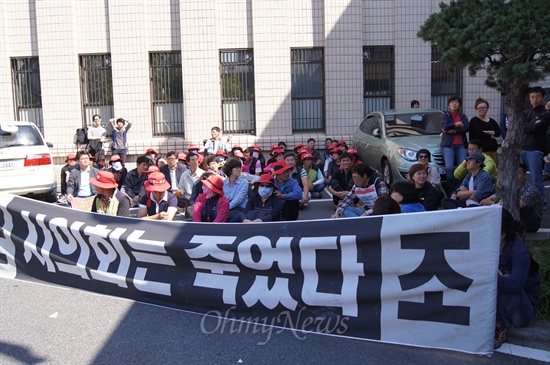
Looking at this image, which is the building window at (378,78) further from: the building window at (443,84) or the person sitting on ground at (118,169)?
the person sitting on ground at (118,169)

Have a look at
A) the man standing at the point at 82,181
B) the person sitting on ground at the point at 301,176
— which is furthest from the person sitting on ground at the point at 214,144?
the man standing at the point at 82,181

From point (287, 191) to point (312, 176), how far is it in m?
3.81

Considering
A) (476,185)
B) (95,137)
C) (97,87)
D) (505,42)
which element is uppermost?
(97,87)

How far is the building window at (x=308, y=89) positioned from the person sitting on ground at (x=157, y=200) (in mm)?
9433

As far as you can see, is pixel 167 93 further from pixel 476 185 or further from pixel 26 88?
pixel 476 185

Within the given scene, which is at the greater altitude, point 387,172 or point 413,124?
point 413,124

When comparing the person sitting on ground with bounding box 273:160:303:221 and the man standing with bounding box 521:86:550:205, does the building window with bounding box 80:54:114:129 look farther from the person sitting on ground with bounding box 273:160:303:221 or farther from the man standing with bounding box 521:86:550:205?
the man standing with bounding box 521:86:550:205

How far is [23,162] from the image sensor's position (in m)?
12.1

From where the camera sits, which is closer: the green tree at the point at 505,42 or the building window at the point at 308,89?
the green tree at the point at 505,42

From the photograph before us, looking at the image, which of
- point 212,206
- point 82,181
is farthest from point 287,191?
point 82,181

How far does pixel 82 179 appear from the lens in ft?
36.7

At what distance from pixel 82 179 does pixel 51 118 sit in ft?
22.1

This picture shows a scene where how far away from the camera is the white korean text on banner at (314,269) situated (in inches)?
193

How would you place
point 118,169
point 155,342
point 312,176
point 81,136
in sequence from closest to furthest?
point 155,342 < point 312,176 < point 118,169 < point 81,136
